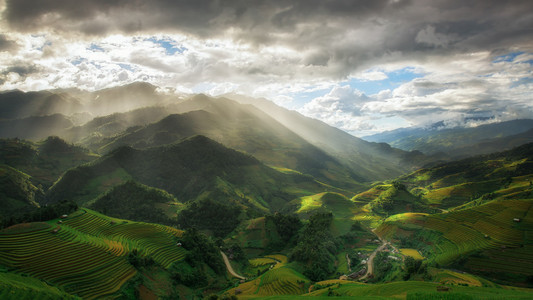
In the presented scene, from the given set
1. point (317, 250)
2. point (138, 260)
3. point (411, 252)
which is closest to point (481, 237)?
A: point (411, 252)

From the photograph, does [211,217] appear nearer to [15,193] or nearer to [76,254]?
[76,254]

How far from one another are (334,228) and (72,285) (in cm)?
9917

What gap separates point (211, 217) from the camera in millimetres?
141125

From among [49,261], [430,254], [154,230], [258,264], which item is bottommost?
[258,264]

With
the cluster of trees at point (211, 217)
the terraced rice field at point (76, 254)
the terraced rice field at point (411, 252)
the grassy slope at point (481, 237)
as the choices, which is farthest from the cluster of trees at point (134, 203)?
the grassy slope at point (481, 237)

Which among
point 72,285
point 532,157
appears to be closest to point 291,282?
point 72,285

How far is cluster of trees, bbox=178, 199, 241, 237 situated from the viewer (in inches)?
5268

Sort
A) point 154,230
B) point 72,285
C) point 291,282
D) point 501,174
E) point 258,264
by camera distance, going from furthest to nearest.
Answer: point 501,174 < point 258,264 < point 154,230 < point 291,282 < point 72,285

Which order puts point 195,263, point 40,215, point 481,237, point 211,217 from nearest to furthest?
point 40,215 → point 195,263 → point 481,237 → point 211,217

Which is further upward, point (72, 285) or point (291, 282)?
point (72, 285)

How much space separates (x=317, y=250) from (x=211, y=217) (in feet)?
226

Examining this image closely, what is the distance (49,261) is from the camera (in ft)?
163

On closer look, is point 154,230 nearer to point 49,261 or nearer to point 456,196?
point 49,261

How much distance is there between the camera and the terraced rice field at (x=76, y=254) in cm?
4719
